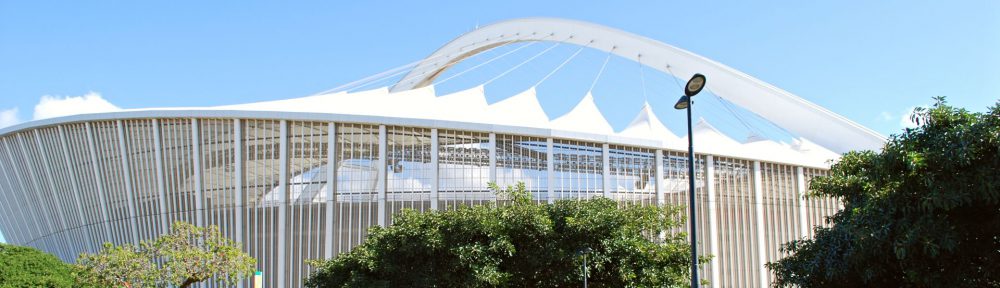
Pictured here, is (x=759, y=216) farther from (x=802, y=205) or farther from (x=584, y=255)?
(x=584, y=255)

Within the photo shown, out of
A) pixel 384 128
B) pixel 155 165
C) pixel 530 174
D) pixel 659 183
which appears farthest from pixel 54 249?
pixel 659 183

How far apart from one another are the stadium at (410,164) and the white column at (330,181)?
58 mm

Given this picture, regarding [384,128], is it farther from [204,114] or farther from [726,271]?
[726,271]

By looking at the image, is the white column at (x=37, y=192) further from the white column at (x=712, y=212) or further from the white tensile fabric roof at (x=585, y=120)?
the white column at (x=712, y=212)

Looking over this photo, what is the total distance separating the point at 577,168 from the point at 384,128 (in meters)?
8.06

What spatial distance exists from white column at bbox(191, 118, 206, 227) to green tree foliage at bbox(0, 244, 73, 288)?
5.44 meters

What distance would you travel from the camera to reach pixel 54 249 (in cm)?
4478

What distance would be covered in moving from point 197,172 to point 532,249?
19.7m

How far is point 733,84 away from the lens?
3903 centimetres

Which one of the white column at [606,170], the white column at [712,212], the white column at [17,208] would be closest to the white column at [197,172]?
the white column at [17,208]

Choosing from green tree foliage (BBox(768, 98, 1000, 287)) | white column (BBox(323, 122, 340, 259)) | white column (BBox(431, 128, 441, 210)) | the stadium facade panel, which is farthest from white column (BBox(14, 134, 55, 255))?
green tree foliage (BBox(768, 98, 1000, 287))

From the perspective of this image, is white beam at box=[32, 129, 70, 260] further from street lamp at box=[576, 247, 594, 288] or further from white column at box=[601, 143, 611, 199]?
street lamp at box=[576, 247, 594, 288]

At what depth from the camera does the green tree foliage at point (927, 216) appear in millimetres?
13375

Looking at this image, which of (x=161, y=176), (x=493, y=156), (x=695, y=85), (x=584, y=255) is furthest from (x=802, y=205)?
(x=161, y=176)
